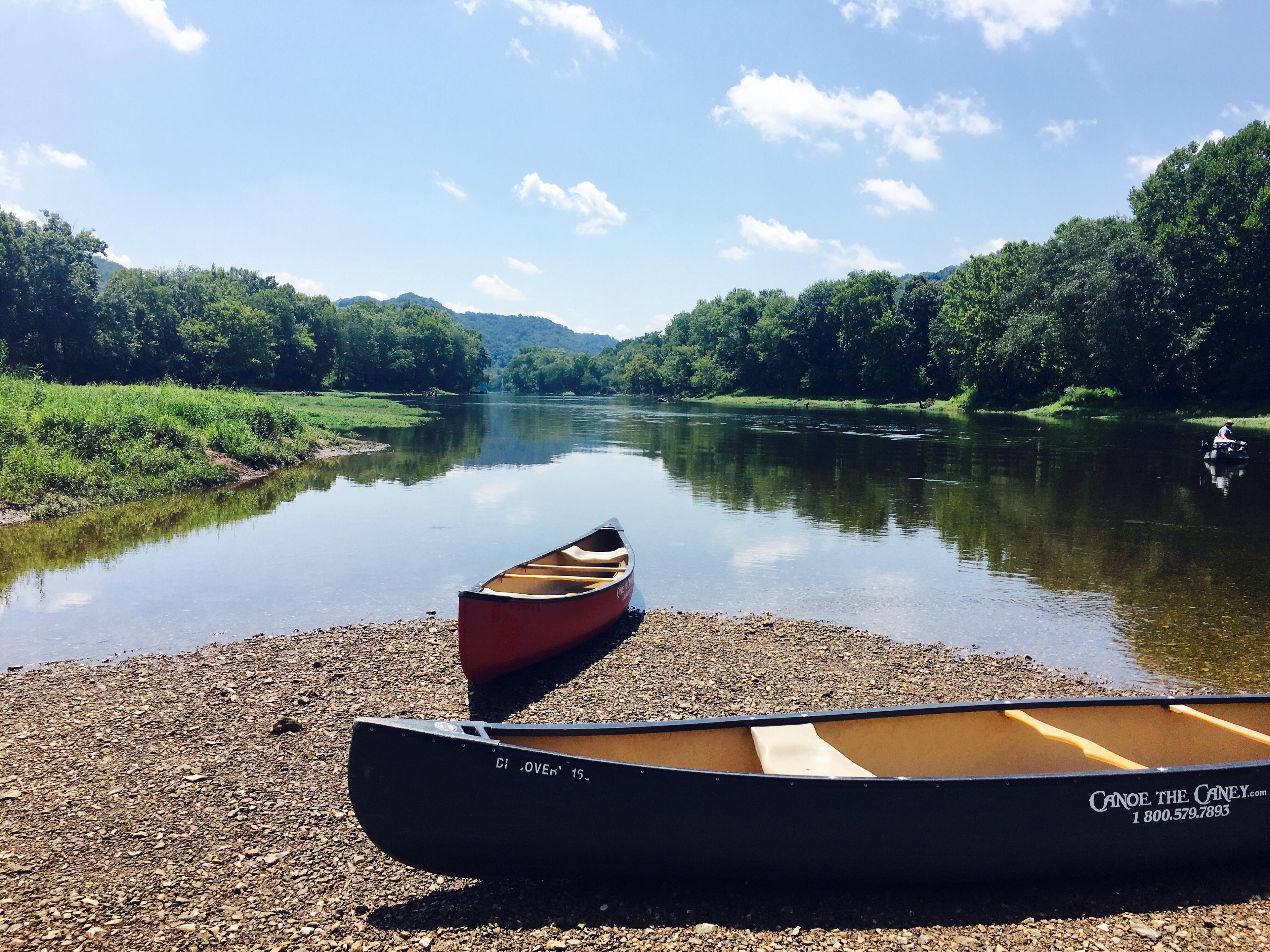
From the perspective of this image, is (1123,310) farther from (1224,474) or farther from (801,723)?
(801,723)

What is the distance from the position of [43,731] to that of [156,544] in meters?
10.8

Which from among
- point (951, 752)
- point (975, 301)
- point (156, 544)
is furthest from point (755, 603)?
point (975, 301)

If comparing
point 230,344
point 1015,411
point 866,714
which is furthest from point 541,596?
point 230,344

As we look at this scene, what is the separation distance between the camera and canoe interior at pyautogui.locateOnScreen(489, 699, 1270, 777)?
5.87 m

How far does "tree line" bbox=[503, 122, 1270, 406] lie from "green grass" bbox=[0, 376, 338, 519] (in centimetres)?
6516

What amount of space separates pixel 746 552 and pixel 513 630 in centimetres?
924

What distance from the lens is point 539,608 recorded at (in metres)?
9.71

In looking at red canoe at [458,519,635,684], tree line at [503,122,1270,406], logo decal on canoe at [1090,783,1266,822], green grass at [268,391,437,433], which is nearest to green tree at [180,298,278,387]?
green grass at [268,391,437,433]

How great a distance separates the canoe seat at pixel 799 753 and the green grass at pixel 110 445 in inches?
811

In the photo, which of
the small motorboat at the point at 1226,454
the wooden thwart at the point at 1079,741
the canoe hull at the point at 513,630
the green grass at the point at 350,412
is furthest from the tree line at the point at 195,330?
the small motorboat at the point at 1226,454

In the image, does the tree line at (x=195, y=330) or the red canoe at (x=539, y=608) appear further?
the tree line at (x=195, y=330)

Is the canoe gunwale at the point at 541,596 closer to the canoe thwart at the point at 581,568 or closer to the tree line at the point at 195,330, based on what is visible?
the canoe thwart at the point at 581,568

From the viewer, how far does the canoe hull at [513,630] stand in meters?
9.08

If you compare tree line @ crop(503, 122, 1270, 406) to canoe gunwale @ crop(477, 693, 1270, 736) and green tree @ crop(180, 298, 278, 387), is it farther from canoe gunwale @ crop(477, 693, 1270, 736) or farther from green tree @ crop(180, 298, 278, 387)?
green tree @ crop(180, 298, 278, 387)
